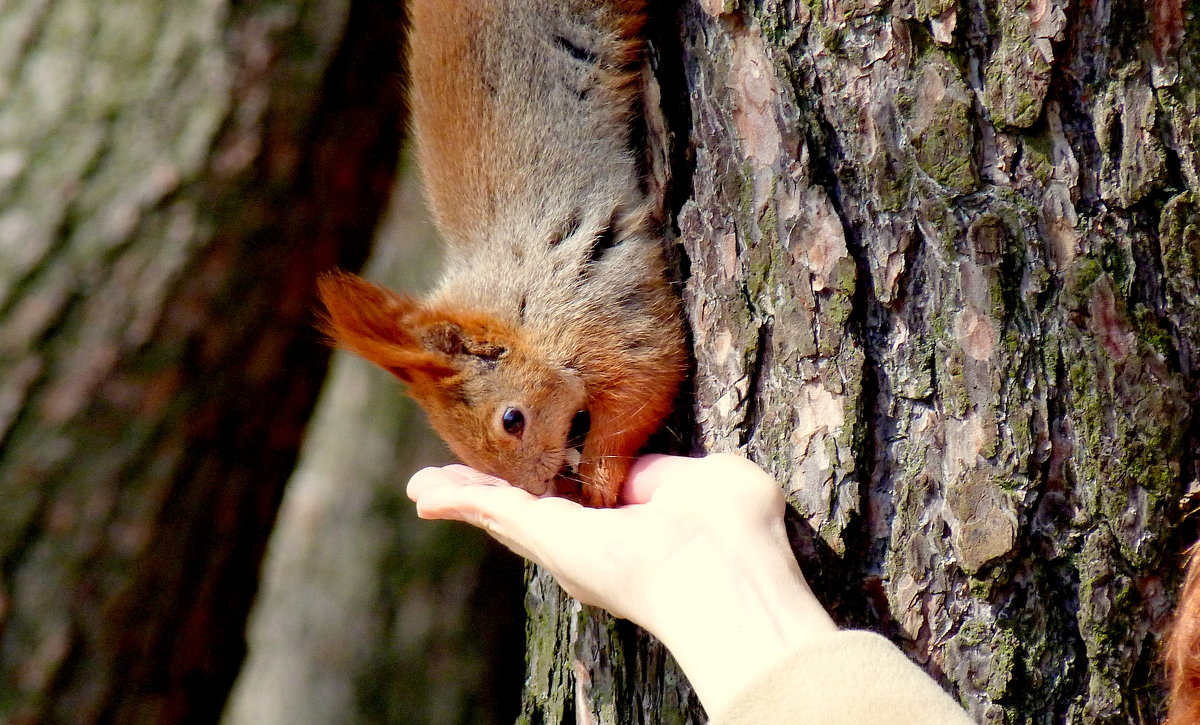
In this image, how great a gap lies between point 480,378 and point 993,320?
0.94 meters

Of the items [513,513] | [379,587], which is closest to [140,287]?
[379,587]

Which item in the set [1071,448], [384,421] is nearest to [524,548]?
[1071,448]

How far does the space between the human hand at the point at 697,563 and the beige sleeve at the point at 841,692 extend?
0.02 meters

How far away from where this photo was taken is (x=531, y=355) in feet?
6.49

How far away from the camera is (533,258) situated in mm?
2014

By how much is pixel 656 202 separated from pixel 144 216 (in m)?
1.37

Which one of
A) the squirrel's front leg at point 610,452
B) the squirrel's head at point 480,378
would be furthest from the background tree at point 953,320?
the squirrel's head at point 480,378

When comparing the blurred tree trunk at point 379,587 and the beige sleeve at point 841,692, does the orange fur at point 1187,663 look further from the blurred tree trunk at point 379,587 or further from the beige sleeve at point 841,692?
the blurred tree trunk at point 379,587

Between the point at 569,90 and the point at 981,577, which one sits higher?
the point at 569,90

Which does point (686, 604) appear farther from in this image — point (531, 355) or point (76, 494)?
point (76, 494)

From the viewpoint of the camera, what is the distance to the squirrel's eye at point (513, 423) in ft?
6.39

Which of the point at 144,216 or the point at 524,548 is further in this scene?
the point at 144,216

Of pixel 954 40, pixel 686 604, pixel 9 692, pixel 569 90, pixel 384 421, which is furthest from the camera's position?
pixel 384 421

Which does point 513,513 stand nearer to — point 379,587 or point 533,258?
point 533,258
